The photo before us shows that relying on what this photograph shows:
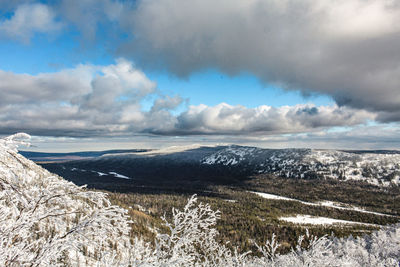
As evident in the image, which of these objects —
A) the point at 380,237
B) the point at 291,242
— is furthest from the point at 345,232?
the point at 380,237

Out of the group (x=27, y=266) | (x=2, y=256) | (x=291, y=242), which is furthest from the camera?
(x=291, y=242)

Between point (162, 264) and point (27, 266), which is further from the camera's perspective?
point (162, 264)

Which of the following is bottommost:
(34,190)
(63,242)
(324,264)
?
(324,264)

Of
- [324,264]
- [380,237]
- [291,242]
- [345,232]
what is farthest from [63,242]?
[345,232]

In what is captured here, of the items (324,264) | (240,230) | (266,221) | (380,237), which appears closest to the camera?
(324,264)

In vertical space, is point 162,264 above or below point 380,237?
above

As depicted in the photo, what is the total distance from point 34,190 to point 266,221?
207m

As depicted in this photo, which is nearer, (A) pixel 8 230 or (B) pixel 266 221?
(A) pixel 8 230

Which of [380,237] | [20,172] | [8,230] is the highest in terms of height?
[20,172]

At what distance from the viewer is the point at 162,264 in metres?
8.37

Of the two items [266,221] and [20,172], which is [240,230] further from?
[20,172]

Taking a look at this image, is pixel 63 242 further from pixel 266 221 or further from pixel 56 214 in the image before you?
pixel 266 221

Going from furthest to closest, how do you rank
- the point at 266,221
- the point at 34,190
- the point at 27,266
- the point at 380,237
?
1. the point at 266,221
2. the point at 380,237
3. the point at 34,190
4. the point at 27,266

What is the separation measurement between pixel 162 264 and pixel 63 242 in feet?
11.9
